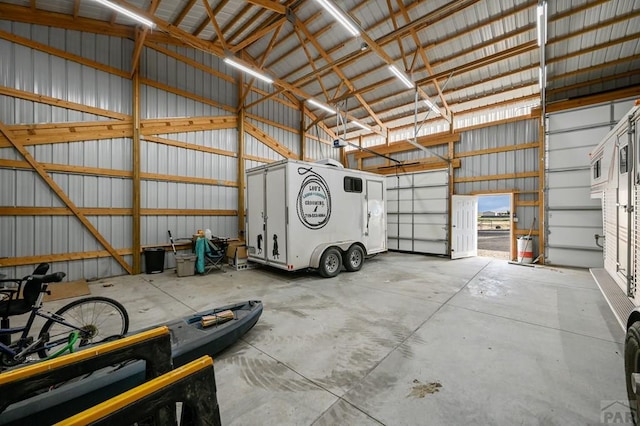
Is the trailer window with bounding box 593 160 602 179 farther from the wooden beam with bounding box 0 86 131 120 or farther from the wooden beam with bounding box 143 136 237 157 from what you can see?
the wooden beam with bounding box 0 86 131 120

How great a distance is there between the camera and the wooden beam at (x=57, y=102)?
17.1 ft

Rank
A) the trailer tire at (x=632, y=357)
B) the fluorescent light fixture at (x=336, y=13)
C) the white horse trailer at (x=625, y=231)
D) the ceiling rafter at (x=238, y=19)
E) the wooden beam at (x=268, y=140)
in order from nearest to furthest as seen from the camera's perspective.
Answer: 1. the trailer tire at (x=632, y=357)
2. the white horse trailer at (x=625, y=231)
3. the fluorescent light fixture at (x=336, y=13)
4. the ceiling rafter at (x=238, y=19)
5. the wooden beam at (x=268, y=140)

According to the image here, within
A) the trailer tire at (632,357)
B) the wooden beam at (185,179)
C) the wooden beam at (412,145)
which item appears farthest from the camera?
the wooden beam at (412,145)

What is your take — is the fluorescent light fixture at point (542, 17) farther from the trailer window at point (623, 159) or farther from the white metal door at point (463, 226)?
the white metal door at point (463, 226)

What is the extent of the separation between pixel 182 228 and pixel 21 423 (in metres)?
6.67

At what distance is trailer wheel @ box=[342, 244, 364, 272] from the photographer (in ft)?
21.8

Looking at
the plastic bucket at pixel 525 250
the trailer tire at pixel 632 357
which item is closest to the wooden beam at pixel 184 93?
the trailer tire at pixel 632 357

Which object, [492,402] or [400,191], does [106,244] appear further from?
[400,191]

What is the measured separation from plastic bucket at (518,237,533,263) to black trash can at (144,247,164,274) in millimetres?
10863

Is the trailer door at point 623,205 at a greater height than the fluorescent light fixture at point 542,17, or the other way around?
the fluorescent light fixture at point 542,17

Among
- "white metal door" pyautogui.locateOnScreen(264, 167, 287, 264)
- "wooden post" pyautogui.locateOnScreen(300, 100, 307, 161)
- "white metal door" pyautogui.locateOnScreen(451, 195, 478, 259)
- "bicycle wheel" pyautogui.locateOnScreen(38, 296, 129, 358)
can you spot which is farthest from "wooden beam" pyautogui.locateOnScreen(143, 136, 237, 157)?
"white metal door" pyautogui.locateOnScreen(451, 195, 478, 259)

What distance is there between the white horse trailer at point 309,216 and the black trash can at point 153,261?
238 centimetres

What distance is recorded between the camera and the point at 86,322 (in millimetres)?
3127

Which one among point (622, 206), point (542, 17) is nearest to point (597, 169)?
point (622, 206)
